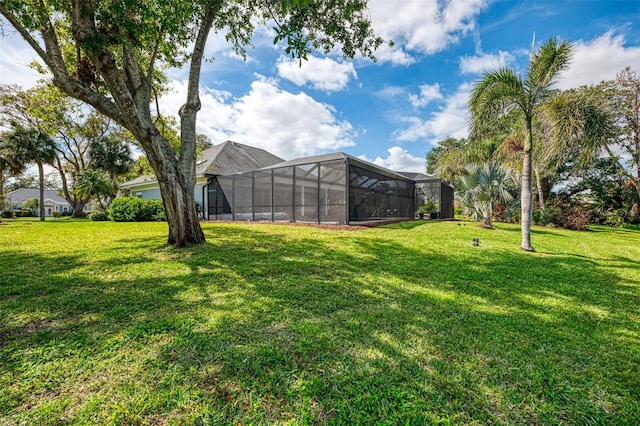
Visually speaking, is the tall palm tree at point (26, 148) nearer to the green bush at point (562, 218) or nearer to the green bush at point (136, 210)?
the green bush at point (136, 210)

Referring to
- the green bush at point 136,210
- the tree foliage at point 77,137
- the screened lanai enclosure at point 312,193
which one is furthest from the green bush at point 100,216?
the screened lanai enclosure at point 312,193

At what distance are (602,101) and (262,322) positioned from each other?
1950cm

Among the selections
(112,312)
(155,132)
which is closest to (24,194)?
(155,132)

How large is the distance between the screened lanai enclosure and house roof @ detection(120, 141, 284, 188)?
1569mm

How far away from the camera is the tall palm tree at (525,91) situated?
621 cm

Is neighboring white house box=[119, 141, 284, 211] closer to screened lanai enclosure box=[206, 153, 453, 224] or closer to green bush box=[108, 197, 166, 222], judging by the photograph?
screened lanai enclosure box=[206, 153, 453, 224]

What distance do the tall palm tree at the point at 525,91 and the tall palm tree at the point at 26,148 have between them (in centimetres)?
2674

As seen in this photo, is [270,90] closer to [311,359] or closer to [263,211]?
[263,211]

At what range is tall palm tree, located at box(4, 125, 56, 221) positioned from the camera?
18250mm

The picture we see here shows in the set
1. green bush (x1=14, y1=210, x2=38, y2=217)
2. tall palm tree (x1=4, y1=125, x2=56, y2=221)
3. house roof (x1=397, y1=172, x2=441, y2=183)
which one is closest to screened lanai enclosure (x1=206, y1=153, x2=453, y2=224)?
house roof (x1=397, y1=172, x2=441, y2=183)

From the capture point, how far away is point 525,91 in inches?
259

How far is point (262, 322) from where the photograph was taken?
267 cm

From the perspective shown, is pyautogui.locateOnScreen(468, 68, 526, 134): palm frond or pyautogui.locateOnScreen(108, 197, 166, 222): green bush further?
pyautogui.locateOnScreen(108, 197, 166, 222): green bush

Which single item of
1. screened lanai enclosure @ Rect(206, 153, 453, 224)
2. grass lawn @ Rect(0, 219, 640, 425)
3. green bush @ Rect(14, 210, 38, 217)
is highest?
screened lanai enclosure @ Rect(206, 153, 453, 224)
